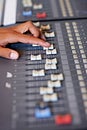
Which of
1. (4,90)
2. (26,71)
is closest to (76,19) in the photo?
(26,71)

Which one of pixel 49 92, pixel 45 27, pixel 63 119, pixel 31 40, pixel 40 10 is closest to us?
pixel 63 119

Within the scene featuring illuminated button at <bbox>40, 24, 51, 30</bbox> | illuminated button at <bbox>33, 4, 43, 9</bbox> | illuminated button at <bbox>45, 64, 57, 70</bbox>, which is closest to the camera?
illuminated button at <bbox>45, 64, 57, 70</bbox>

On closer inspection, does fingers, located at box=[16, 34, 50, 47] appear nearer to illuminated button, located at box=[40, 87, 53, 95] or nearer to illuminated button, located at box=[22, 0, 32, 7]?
illuminated button, located at box=[40, 87, 53, 95]

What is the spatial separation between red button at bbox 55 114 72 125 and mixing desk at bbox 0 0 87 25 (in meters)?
0.68

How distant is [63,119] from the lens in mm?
845

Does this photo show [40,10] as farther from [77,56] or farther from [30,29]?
[77,56]

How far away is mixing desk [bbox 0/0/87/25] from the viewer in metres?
1.44

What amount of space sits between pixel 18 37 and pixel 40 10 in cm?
36

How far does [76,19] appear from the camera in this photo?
141 centimetres

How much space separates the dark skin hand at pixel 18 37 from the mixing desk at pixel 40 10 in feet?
0.56

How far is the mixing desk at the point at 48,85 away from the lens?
2.83 feet

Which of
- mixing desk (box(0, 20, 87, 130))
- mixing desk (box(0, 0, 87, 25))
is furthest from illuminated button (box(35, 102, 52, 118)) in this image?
mixing desk (box(0, 0, 87, 25))

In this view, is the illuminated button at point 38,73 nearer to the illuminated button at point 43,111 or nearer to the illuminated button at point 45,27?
the illuminated button at point 43,111

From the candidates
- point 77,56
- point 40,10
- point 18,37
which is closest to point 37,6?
point 40,10
